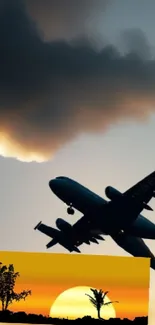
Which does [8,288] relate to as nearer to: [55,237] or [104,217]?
[55,237]

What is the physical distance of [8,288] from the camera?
20.0 ft

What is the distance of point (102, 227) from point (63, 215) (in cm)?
41

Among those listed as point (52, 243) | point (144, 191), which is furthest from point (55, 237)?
point (144, 191)

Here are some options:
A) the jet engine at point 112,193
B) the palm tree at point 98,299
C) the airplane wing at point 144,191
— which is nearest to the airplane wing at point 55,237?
the palm tree at point 98,299

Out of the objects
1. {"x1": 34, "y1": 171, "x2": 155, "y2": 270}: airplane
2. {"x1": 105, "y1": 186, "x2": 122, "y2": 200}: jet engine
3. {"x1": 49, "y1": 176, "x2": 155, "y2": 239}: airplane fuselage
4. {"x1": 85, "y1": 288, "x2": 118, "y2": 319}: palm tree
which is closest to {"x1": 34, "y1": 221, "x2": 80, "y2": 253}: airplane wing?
{"x1": 34, "y1": 171, "x2": 155, "y2": 270}: airplane

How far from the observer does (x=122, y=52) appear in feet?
20.7

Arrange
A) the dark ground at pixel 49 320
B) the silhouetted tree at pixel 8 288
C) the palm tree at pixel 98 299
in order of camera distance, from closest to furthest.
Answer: the dark ground at pixel 49 320, the palm tree at pixel 98 299, the silhouetted tree at pixel 8 288

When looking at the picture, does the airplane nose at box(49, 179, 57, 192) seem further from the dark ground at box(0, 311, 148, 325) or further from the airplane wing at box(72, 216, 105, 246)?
the dark ground at box(0, 311, 148, 325)

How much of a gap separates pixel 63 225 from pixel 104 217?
0.42 m

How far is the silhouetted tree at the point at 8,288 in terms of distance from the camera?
6066 millimetres

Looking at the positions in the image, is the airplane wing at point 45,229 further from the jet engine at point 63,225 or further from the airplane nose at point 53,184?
the airplane nose at point 53,184

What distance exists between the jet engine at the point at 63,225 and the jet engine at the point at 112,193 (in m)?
0.52

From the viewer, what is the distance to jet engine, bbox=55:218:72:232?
20.4ft

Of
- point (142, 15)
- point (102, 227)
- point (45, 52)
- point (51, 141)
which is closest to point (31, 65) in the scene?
point (45, 52)
